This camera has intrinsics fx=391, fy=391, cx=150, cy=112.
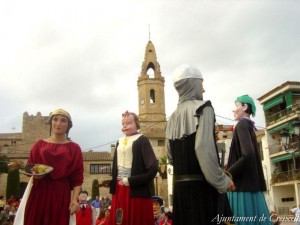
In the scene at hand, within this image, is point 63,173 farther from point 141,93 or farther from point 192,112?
point 141,93

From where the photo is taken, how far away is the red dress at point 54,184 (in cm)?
449

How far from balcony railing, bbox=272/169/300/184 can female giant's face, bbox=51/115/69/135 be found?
2969cm

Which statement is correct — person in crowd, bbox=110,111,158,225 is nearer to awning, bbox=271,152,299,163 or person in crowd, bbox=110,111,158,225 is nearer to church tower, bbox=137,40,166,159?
awning, bbox=271,152,299,163

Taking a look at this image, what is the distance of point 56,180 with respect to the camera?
4.67 meters

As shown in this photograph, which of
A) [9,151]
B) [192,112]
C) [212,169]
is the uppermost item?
[9,151]

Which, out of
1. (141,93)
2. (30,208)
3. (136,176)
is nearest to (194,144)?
(136,176)

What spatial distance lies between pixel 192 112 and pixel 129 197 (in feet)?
6.36

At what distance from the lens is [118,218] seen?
16.7ft

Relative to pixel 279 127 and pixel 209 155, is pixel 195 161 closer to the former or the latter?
pixel 209 155

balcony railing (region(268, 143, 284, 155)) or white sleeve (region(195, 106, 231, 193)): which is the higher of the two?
balcony railing (region(268, 143, 284, 155))

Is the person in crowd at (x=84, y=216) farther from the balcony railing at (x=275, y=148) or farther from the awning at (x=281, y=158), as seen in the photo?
the balcony railing at (x=275, y=148)

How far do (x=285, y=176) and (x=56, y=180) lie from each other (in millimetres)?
31999

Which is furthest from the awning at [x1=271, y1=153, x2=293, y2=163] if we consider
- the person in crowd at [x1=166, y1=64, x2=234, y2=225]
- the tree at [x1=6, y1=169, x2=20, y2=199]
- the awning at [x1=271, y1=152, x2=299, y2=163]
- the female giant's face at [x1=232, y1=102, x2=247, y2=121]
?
the person in crowd at [x1=166, y1=64, x2=234, y2=225]

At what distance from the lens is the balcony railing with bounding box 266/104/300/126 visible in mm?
32869
